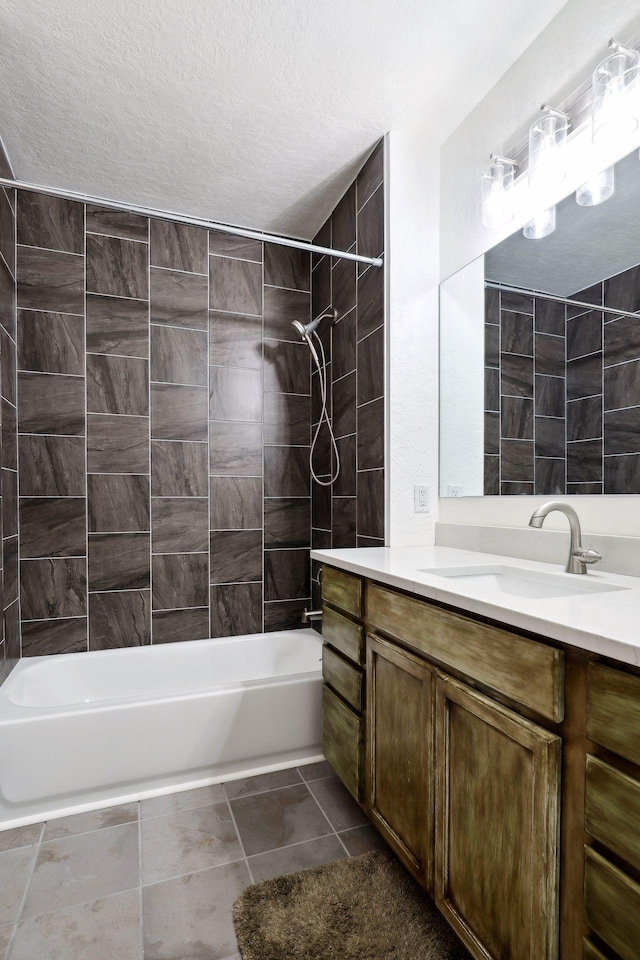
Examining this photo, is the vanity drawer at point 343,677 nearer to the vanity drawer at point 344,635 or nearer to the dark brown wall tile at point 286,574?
the vanity drawer at point 344,635

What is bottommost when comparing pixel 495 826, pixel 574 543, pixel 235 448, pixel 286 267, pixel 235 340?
pixel 495 826

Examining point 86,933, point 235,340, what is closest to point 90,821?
point 86,933

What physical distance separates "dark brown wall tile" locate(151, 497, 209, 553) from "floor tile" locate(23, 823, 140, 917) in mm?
1260

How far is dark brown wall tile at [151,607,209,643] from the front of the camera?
2.63 meters

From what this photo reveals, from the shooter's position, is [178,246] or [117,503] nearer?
[117,503]

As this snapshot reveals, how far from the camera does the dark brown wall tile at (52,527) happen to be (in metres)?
2.42

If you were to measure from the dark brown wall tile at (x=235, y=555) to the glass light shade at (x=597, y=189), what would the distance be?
6.72 feet

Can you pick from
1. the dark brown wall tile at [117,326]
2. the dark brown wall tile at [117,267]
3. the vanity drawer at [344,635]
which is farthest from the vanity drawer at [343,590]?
the dark brown wall tile at [117,267]

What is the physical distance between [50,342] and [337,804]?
7.61ft

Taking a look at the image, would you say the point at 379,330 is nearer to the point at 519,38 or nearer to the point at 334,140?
the point at 334,140

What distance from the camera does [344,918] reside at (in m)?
1.29

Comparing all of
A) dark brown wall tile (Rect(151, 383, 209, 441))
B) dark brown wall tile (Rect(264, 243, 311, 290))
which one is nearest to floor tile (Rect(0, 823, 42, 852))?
dark brown wall tile (Rect(151, 383, 209, 441))

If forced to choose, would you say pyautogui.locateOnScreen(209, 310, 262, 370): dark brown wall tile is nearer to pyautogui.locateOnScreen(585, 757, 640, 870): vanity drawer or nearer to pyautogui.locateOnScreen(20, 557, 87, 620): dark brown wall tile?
pyautogui.locateOnScreen(20, 557, 87, 620): dark brown wall tile

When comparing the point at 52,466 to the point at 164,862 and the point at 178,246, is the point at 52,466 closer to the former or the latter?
the point at 178,246
